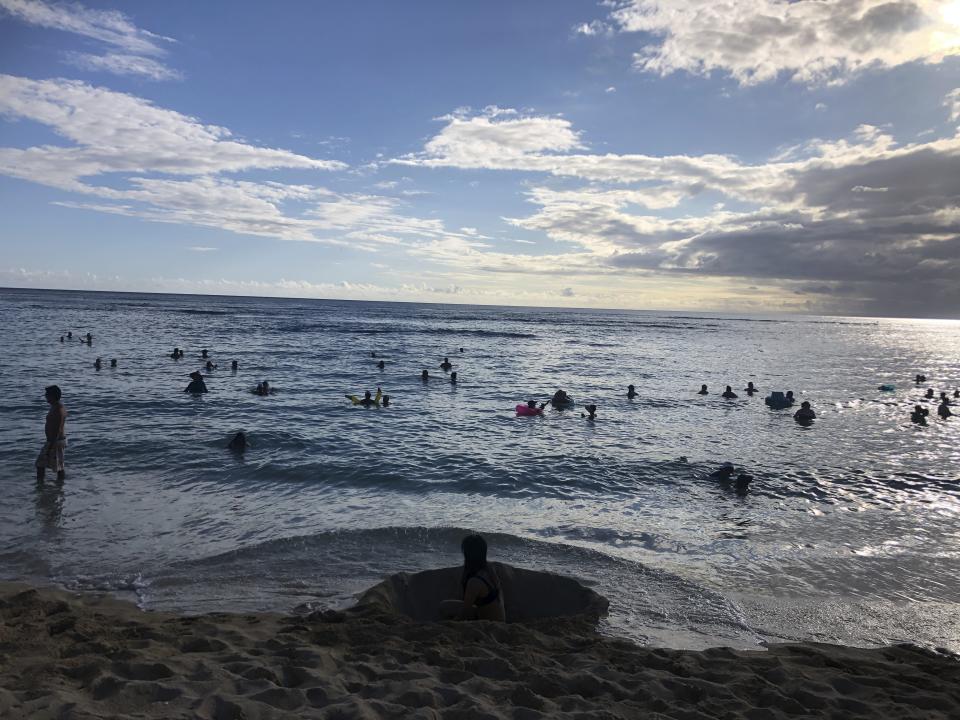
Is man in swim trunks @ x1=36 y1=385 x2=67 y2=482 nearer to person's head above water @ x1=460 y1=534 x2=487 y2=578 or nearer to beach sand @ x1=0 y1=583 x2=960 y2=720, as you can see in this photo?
beach sand @ x1=0 y1=583 x2=960 y2=720

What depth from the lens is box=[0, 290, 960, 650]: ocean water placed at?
27.7 feet

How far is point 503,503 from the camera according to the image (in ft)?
42.3

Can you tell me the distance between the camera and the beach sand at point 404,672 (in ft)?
16.2

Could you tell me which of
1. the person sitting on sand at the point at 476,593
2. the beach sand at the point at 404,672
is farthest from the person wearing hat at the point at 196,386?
the person sitting on sand at the point at 476,593

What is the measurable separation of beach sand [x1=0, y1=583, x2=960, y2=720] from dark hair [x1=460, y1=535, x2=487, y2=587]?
664 mm

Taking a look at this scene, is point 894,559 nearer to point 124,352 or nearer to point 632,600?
point 632,600

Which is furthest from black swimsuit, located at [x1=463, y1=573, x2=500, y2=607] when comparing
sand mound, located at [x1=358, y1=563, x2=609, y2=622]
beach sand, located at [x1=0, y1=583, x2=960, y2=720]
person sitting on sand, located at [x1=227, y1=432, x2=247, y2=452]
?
person sitting on sand, located at [x1=227, y1=432, x2=247, y2=452]

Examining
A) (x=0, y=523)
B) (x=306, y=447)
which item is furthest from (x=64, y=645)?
(x=306, y=447)

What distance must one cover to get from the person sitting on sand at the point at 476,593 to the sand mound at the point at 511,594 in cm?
33

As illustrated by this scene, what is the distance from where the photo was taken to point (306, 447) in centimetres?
1703

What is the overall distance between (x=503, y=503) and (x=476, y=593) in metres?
5.70

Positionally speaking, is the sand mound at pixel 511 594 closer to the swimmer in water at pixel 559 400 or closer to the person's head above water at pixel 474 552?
the person's head above water at pixel 474 552

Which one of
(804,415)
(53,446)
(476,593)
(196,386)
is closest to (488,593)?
(476,593)

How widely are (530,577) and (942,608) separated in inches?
237
